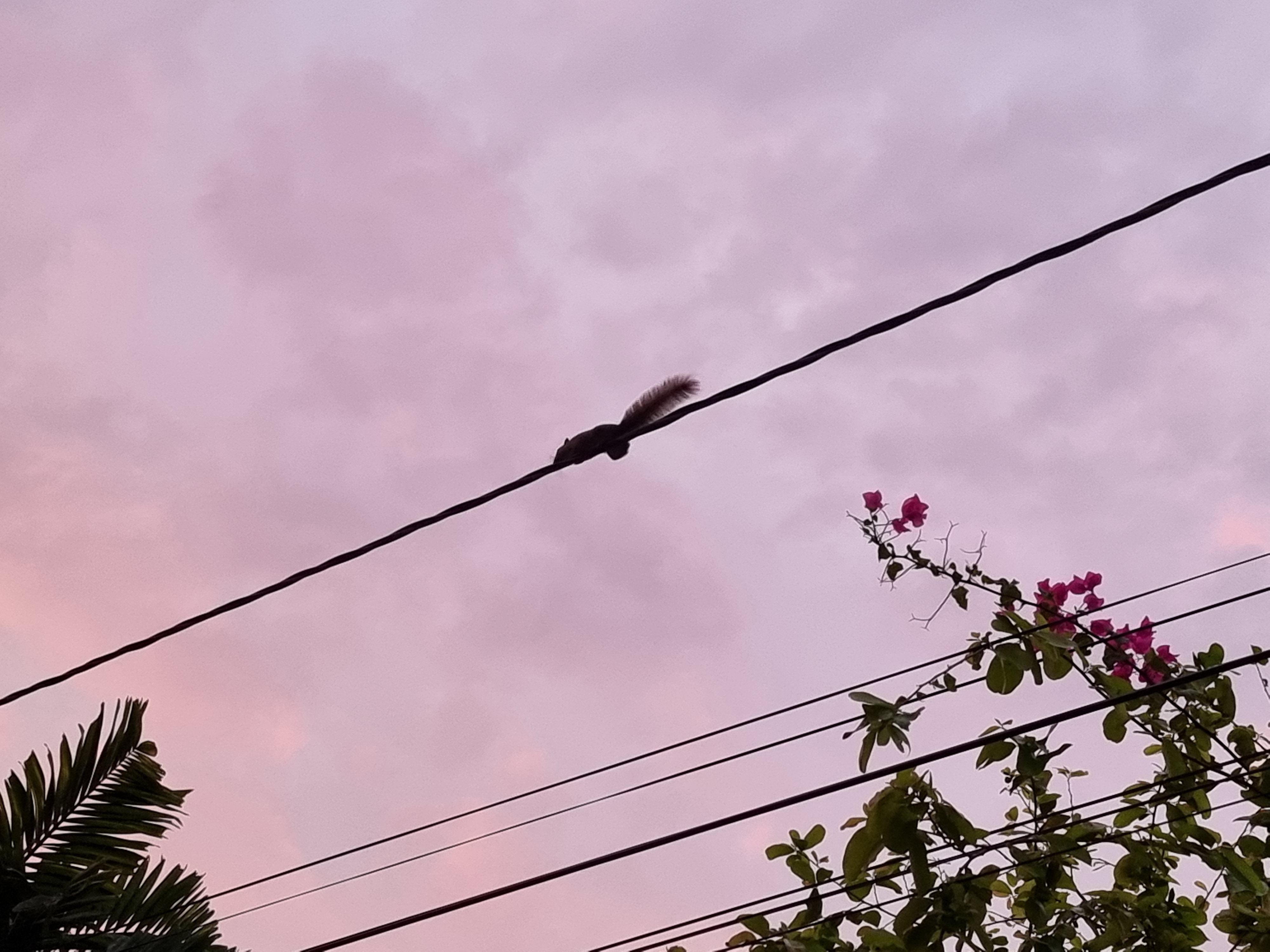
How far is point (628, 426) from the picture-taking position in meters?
3.40

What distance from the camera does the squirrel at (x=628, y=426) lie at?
330cm

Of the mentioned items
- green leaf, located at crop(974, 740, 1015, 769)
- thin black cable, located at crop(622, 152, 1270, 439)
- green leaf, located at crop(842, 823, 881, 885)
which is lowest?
green leaf, located at crop(842, 823, 881, 885)

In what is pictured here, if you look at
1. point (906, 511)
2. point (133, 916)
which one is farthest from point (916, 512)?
point (133, 916)

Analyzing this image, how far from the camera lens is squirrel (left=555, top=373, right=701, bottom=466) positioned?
3.30 meters

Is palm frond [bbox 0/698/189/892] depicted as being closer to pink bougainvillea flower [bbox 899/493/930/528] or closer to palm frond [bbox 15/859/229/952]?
palm frond [bbox 15/859/229/952]

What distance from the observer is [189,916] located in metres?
3.65

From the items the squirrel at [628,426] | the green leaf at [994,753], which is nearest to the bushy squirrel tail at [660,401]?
the squirrel at [628,426]

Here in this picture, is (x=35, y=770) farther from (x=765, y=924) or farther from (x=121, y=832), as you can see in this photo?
(x=765, y=924)

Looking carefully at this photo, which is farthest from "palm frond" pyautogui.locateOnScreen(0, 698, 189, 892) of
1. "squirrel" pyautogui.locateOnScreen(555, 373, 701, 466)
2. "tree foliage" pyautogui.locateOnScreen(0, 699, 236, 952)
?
"squirrel" pyautogui.locateOnScreen(555, 373, 701, 466)

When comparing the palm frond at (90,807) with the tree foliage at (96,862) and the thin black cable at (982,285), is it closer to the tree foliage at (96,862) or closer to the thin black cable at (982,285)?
the tree foliage at (96,862)

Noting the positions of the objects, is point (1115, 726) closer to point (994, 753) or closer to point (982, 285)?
point (994, 753)

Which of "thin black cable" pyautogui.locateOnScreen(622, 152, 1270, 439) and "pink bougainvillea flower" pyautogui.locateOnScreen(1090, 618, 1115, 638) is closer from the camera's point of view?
"thin black cable" pyautogui.locateOnScreen(622, 152, 1270, 439)

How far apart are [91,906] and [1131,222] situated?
3694mm

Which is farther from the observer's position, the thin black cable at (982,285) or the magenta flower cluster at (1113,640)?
the magenta flower cluster at (1113,640)
